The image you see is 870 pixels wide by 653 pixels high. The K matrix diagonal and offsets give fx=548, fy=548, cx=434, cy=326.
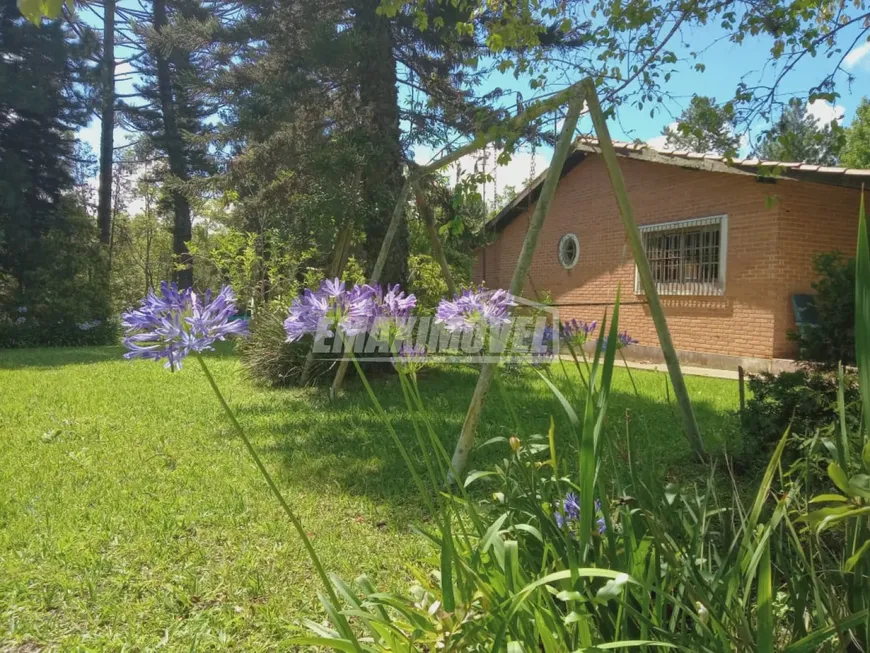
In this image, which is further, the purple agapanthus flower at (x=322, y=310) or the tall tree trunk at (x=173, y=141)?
the tall tree trunk at (x=173, y=141)

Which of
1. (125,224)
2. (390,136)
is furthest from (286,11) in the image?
(125,224)

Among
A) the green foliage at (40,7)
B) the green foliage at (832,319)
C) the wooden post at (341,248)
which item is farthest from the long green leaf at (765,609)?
the wooden post at (341,248)

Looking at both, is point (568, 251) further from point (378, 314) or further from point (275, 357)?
point (378, 314)

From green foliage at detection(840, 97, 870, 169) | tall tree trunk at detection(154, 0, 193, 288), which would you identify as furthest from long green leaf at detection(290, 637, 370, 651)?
green foliage at detection(840, 97, 870, 169)

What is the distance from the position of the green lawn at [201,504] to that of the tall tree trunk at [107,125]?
13198mm

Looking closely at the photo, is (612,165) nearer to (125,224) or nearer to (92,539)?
(92,539)

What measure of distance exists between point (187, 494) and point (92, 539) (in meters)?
0.62

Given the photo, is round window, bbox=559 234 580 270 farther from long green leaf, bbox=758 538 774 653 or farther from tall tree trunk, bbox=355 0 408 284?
long green leaf, bbox=758 538 774 653

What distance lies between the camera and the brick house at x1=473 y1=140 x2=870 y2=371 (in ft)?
26.3

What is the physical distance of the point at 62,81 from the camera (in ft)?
54.8

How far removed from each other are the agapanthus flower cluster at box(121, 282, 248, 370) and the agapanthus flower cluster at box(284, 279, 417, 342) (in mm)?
200

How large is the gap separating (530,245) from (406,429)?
2.47 m

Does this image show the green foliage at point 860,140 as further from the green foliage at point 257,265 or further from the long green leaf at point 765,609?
the long green leaf at point 765,609

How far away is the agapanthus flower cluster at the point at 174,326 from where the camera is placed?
1008 mm
